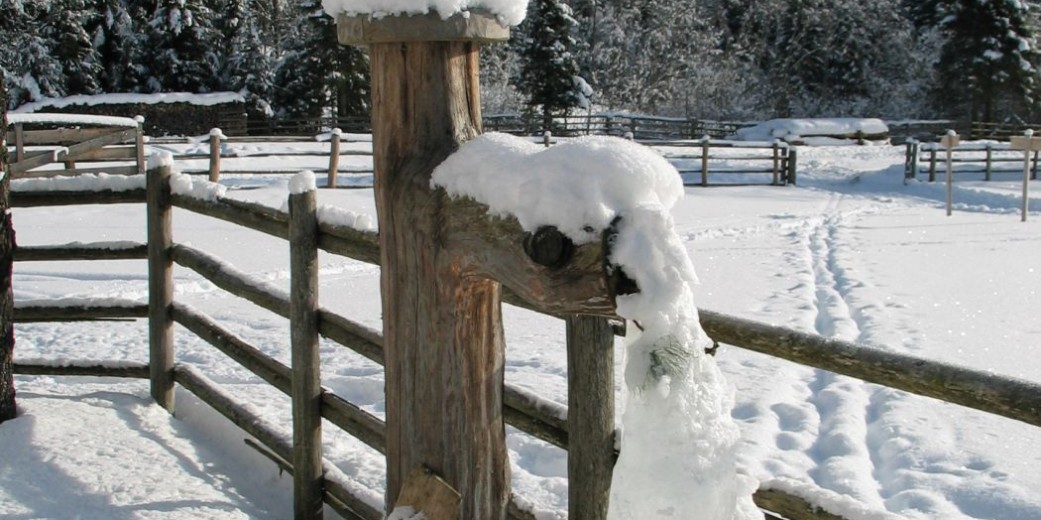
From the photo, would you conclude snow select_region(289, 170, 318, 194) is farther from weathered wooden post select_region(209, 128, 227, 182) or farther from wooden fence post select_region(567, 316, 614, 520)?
weathered wooden post select_region(209, 128, 227, 182)

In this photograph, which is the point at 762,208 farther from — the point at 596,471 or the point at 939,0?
the point at 939,0

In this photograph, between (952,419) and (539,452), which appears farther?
(952,419)

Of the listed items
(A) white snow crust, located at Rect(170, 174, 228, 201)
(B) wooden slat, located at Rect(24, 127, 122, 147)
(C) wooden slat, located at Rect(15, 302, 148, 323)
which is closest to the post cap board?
(A) white snow crust, located at Rect(170, 174, 228, 201)

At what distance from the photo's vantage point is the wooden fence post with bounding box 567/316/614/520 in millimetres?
2447

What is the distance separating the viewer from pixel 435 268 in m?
2.11

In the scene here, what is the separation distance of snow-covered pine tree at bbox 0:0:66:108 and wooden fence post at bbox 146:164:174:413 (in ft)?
101

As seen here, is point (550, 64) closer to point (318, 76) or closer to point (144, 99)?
point (318, 76)

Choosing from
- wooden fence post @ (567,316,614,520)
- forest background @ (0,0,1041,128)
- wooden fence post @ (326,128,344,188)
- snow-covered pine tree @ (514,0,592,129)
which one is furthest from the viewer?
snow-covered pine tree @ (514,0,592,129)

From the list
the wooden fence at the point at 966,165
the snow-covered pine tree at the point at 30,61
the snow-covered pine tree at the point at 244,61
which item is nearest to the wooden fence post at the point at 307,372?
the wooden fence at the point at 966,165

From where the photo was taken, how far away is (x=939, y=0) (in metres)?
41.2

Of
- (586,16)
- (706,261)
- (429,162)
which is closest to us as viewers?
(429,162)

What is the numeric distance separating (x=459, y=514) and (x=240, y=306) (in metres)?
6.54

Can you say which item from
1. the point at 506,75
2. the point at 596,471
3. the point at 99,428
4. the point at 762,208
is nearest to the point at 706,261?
the point at 762,208

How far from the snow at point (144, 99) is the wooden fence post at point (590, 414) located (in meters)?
32.2
